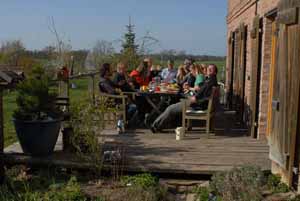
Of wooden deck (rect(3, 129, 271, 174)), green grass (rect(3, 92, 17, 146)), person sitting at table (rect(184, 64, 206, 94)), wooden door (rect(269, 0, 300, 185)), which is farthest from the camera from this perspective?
green grass (rect(3, 92, 17, 146))

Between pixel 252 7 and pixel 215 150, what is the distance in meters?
3.39

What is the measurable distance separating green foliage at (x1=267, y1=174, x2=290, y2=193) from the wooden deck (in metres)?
0.42

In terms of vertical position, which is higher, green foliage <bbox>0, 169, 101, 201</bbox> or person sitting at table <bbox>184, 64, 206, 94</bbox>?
person sitting at table <bbox>184, 64, 206, 94</bbox>

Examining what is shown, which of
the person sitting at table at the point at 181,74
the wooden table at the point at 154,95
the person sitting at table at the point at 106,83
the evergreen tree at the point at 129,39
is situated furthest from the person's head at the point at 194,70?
the evergreen tree at the point at 129,39

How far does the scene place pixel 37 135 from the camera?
5.37m

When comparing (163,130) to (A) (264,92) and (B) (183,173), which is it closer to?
(A) (264,92)

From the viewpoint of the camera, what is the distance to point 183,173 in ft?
17.1

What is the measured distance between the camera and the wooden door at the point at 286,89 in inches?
166

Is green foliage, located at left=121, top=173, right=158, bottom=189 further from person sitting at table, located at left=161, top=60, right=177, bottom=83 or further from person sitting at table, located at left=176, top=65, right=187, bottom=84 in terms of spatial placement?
person sitting at table, located at left=161, top=60, right=177, bottom=83

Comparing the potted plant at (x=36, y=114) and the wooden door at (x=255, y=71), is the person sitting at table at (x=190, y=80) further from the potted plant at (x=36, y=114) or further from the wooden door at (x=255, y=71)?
the potted plant at (x=36, y=114)

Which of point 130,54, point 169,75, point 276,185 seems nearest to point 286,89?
point 276,185

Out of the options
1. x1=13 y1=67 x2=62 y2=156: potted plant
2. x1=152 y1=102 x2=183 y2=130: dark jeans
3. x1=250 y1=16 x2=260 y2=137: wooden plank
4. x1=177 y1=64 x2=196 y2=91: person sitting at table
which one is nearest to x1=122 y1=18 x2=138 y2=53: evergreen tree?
Result: x1=177 y1=64 x2=196 y2=91: person sitting at table

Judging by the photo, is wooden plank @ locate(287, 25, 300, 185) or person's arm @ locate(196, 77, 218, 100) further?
person's arm @ locate(196, 77, 218, 100)

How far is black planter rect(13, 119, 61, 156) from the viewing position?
5.30 m
